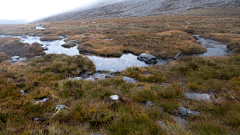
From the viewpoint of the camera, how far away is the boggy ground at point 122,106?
145 inches

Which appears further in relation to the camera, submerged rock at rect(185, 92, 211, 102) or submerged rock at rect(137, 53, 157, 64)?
submerged rock at rect(137, 53, 157, 64)

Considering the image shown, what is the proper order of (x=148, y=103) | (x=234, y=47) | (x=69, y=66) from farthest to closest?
1. (x=234, y=47)
2. (x=69, y=66)
3. (x=148, y=103)

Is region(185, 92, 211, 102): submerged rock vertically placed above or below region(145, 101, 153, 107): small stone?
below

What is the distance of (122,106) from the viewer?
5.26 metres

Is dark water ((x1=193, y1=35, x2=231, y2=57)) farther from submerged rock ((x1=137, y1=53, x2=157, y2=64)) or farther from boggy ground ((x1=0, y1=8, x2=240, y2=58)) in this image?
submerged rock ((x1=137, y1=53, x2=157, y2=64))

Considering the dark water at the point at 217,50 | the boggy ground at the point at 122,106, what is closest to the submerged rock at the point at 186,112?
the boggy ground at the point at 122,106

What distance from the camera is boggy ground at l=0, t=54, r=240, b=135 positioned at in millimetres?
3690

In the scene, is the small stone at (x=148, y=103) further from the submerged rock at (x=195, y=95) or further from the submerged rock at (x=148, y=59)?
the submerged rock at (x=148, y=59)

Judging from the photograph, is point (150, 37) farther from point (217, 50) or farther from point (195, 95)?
point (195, 95)

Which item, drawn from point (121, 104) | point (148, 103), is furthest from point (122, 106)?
point (148, 103)

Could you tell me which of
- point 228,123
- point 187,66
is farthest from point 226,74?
point 228,123

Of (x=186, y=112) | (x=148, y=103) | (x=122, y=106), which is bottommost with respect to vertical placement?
(x=148, y=103)

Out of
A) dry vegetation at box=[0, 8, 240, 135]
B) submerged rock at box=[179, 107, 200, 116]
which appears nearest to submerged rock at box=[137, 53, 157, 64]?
dry vegetation at box=[0, 8, 240, 135]

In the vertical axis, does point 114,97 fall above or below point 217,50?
above
